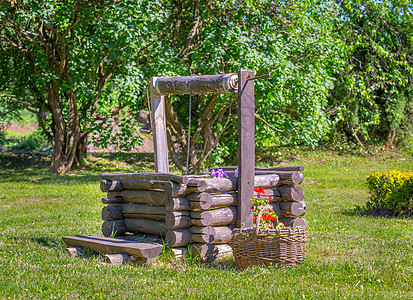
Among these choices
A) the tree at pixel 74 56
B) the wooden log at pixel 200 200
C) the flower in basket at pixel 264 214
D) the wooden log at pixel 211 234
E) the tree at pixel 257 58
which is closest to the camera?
the flower in basket at pixel 264 214

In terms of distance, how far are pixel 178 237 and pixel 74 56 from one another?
11358mm

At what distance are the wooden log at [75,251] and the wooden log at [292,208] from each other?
2.81 metres

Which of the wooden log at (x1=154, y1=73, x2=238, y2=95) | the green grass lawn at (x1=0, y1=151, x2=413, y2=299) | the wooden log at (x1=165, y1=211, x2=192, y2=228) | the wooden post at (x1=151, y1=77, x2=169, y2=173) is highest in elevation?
the wooden log at (x1=154, y1=73, x2=238, y2=95)

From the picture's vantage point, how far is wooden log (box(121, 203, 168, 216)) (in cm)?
683

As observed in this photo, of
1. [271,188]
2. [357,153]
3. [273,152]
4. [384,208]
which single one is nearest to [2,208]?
[271,188]

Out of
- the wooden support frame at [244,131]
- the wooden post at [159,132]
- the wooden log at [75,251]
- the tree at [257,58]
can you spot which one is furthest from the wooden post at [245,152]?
the tree at [257,58]

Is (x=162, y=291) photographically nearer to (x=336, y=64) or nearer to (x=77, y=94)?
(x=77, y=94)

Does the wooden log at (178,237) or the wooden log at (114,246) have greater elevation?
the wooden log at (178,237)

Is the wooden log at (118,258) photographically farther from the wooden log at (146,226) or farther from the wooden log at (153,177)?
the wooden log at (153,177)

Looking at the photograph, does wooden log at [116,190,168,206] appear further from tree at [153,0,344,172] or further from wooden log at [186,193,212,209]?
tree at [153,0,344,172]

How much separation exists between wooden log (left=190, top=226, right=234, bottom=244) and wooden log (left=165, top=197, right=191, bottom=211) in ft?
1.05

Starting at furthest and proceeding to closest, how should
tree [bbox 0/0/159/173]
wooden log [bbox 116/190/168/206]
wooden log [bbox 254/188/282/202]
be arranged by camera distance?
1. tree [bbox 0/0/159/173]
2. wooden log [bbox 254/188/282/202]
3. wooden log [bbox 116/190/168/206]

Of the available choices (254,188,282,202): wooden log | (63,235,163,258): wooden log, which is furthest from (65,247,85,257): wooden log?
(254,188,282,202): wooden log

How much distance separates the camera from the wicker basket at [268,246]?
575cm
